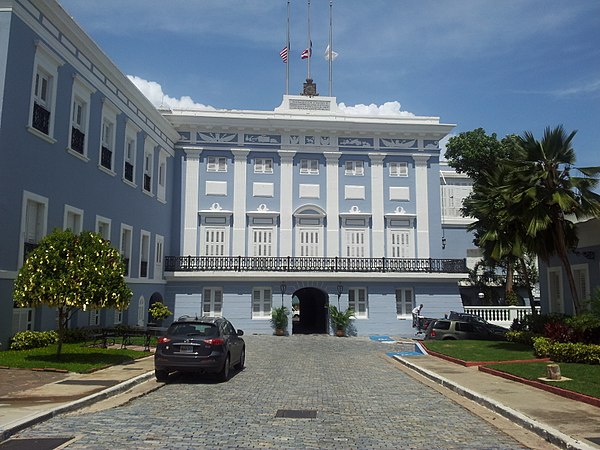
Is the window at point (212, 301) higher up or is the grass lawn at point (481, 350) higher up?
the window at point (212, 301)

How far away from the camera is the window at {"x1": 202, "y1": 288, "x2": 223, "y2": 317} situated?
31453 mm

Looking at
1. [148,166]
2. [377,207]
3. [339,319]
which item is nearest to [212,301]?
[339,319]

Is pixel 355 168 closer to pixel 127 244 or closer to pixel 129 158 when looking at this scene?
pixel 129 158

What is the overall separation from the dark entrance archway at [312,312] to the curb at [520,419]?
1992cm

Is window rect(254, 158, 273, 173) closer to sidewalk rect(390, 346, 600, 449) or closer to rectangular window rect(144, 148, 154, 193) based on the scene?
rectangular window rect(144, 148, 154, 193)

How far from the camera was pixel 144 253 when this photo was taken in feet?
94.7

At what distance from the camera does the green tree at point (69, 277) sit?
14.2 m

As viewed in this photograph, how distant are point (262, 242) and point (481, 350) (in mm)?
16051

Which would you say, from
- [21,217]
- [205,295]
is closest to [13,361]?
[21,217]

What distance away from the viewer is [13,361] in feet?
46.5

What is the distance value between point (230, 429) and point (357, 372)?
8.28m

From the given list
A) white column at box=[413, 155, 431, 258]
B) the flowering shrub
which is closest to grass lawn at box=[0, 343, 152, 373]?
the flowering shrub

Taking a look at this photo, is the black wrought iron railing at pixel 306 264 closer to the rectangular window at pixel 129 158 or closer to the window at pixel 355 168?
the window at pixel 355 168

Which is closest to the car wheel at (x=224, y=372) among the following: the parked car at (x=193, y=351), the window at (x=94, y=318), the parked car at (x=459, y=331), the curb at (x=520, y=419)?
the parked car at (x=193, y=351)
